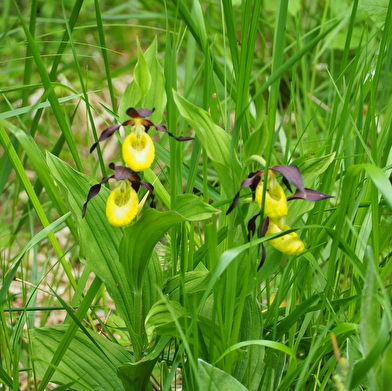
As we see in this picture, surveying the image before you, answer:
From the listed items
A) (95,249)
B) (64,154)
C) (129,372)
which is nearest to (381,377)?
(129,372)

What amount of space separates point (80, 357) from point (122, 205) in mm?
350

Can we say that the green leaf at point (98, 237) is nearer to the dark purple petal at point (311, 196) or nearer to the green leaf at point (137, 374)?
the green leaf at point (137, 374)

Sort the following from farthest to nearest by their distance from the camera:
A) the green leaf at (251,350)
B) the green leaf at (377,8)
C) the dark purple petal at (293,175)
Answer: the green leaf at (377,8), the green leaf at (251,350), the dark purple petal at (293,175)

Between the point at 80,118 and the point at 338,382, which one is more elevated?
the point at 80,118

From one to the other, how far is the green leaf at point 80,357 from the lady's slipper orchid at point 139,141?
0.39 metres

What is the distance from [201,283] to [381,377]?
1.18 ft

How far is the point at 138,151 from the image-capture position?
0.90m

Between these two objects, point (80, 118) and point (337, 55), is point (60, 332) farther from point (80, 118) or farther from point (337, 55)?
point (337, 55)

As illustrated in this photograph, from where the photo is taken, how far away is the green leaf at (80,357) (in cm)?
102

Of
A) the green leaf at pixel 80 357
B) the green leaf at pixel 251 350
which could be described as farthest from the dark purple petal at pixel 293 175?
the green leaf at pixel 80 357

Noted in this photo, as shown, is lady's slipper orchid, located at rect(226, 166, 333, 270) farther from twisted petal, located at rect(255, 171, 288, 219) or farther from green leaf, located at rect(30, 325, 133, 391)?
green leaf, located at rect(30, 325, 133, 391)

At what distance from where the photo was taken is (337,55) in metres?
2.80

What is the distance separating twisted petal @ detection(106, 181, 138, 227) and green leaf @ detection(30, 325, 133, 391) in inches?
11.2

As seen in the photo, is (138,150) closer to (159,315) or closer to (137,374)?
(159,315)
